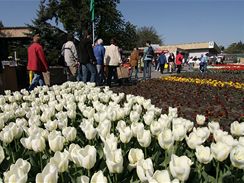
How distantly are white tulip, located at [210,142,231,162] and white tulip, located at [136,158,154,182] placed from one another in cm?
48

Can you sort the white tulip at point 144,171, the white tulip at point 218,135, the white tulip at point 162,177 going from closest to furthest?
the white tulip at point 162,177
the white tulip at point 144,171
the white tulip at point 218,135

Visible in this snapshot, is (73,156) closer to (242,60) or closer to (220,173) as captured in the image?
(220,173)

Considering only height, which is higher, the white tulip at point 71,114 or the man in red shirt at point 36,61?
the man in red shirt at point 36,61

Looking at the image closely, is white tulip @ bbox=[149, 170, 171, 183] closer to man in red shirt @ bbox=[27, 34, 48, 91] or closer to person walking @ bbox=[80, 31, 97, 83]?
man in red shirt @ bbox=[27, 34, 48, 91]

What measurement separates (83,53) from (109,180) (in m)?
8.45

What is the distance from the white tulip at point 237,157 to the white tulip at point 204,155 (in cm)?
13

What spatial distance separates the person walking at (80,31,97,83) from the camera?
10383 mm

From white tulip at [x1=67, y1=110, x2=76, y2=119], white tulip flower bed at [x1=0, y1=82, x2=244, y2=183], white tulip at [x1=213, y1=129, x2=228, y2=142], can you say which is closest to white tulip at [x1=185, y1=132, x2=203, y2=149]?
white tulip flower bed at [x1=0, y1=82, x2=244, y2=183]

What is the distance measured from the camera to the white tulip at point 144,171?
1801 millimetres

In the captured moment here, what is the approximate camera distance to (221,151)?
2219mm

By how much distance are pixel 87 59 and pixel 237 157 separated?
8.52 metres

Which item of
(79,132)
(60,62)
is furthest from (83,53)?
(79,132)

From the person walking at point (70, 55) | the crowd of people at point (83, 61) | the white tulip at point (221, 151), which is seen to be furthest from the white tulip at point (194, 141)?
the person walking at point (70, 55)

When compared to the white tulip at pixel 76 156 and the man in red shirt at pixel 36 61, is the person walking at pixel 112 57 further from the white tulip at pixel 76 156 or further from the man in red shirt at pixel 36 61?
the white tulip at pixel 76 156
